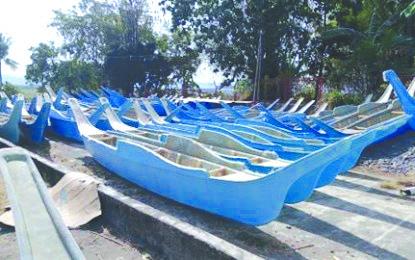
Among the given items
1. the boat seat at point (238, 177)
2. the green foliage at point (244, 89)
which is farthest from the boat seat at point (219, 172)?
the green foliage at point (244, 89)

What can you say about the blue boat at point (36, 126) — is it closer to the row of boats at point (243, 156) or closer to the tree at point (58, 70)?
the row of boats at point (243, 156)

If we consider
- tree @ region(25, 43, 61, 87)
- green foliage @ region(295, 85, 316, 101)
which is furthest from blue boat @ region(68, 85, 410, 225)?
tree @ region(25, 43, 61, 87)

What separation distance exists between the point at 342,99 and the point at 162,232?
38.6 feet

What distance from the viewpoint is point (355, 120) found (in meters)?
9.27

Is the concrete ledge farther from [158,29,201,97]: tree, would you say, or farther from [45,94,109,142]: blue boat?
[158,29,201,97]: tree

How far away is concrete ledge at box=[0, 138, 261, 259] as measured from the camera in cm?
321

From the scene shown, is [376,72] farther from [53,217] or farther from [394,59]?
[53,217]

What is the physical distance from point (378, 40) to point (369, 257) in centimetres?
1310

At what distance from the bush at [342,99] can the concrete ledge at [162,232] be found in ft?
36.5

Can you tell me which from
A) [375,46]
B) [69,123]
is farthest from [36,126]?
[375,46]

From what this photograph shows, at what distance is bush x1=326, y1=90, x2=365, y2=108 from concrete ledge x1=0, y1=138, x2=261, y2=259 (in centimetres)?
1113

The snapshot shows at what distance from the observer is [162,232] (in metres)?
3.79

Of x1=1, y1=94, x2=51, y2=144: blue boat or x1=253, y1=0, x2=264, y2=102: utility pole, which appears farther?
x1=253, y1=0, x2=264, y2=102: utility pole

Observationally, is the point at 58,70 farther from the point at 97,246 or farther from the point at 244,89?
the point at 97,246
